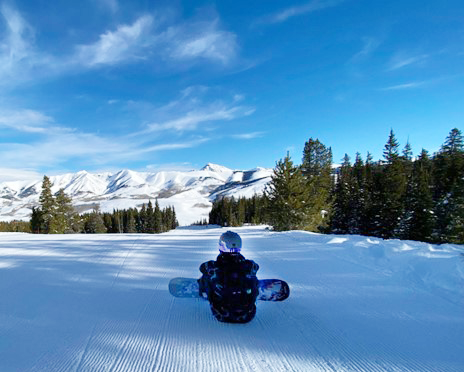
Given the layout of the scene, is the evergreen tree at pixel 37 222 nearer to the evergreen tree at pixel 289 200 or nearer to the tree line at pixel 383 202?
the tree line at pixel 383 202

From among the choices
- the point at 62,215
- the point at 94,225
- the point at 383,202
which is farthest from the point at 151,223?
the point at 383,202

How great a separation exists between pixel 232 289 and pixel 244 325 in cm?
49

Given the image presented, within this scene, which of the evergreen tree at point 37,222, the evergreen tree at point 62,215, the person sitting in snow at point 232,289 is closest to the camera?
the person sitting in snow at point 232,289

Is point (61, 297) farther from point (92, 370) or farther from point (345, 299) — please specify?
point (345, 299)

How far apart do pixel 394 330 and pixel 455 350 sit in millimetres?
597

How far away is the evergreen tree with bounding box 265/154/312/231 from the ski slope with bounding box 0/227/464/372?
17.8m

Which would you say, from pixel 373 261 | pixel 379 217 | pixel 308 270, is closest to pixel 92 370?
pixel 308 270

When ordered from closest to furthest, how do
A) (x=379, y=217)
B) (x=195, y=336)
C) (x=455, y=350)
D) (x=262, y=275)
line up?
(x=455, y=350) → (x=195, y=336) → (x=262, y=275) → (x=379, y=217)

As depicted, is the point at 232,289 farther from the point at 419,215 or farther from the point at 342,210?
the point at 342,210

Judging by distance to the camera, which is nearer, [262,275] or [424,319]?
[424,319]

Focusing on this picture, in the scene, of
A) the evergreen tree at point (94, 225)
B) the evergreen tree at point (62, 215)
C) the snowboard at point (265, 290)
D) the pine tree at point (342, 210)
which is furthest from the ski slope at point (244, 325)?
the evergreen tree at point (94, 225)

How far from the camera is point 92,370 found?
256 cm

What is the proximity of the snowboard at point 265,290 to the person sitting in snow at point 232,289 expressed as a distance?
0.48 m

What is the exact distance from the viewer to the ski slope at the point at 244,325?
2.71 m
